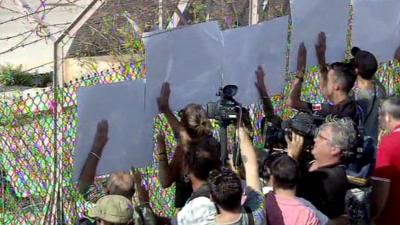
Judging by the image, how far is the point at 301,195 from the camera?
4.30 metres

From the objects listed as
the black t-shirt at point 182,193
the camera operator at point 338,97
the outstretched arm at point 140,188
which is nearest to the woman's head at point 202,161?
the black t-shirt at point 182,193

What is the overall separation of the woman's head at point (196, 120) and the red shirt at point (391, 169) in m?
1.11

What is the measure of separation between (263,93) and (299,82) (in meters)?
0.49

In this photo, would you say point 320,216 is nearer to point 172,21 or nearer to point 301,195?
point 301,195

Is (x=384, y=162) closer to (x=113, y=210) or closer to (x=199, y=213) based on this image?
(x=199, y=213)

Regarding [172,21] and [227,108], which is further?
[172,21]

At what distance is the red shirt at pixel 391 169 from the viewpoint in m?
4.41

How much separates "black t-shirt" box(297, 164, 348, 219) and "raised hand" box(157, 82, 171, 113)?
117cm

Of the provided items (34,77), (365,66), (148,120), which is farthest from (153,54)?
(34,77)

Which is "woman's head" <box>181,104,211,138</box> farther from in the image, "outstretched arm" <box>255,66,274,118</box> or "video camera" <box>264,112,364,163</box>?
"outstretched arm" <box>255,66,274,118</box>

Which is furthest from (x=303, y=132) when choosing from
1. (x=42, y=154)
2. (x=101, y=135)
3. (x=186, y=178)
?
(x=42, y=154)

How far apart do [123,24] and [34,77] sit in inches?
120

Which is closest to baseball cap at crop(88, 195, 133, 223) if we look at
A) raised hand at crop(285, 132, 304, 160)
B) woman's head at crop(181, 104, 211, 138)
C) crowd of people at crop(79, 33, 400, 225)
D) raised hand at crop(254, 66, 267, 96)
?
crowd of people at crop(79, 33, 400, 225)

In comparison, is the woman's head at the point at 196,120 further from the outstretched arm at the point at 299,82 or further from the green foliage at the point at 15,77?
the green foliage at the point at 15,77
